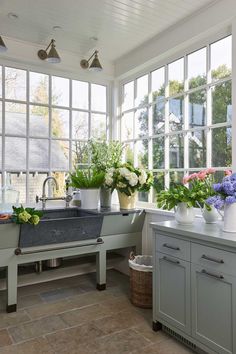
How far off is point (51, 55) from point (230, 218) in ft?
7.38

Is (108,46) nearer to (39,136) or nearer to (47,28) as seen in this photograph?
(47,28)

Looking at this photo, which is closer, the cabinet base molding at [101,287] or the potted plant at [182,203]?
the potted plant at [182,203]

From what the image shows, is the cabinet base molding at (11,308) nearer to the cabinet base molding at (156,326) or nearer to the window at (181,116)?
the cabinet base molding at (156,326)

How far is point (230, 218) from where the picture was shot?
188 cm

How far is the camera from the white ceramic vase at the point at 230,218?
187 centimetres

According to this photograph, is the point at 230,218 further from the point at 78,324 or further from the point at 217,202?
the point at 78,324

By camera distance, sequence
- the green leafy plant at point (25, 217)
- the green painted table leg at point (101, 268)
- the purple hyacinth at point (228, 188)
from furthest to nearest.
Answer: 1. the green painted table leg at point (101, 268)
2. the green leafy plant at point (25, 217)
3. the purple hyacinth at point (228, 188)

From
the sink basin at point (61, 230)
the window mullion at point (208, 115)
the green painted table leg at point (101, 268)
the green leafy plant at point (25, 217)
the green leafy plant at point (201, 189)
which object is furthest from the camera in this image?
the green painted table leg at point (101, 268)

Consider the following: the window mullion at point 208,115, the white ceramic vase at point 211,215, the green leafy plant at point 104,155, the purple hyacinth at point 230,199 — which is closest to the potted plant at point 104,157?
the green leafy plant at point 104,155

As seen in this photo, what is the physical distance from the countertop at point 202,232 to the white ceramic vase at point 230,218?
4 cm

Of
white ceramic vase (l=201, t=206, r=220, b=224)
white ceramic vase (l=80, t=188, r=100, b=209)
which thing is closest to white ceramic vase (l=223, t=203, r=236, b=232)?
white ceramic vase (l=201, t=206, r=220, b=224)

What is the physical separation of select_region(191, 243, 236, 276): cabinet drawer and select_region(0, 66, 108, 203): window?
198cm

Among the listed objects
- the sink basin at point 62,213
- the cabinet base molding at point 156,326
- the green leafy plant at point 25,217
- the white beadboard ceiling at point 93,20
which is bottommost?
the cabinet base molding at point 156,326

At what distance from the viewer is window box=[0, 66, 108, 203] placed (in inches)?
123
